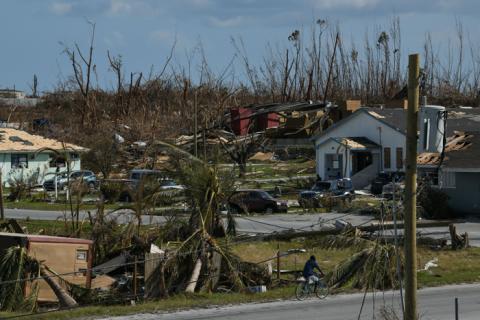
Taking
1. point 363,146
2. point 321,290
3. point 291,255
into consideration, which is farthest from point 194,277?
point 363,146

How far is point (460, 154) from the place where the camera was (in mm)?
47625

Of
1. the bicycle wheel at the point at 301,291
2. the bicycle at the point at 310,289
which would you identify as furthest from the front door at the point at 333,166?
the bicycle wheel at the point at 301,291

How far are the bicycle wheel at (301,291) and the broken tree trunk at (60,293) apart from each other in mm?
6242

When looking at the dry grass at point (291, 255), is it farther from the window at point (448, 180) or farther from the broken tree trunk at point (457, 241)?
the window at point (448, 180)

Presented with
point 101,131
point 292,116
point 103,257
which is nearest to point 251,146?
point 292,116

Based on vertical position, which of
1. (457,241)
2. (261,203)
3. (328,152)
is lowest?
(457,241)

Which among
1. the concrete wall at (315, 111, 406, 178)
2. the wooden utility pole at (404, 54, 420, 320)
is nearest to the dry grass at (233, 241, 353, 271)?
the wooden utility pole at (404, 54, 420, 320)

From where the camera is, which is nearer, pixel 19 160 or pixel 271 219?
pixel 271 219

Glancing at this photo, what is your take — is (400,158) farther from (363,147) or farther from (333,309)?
→ (333,309)

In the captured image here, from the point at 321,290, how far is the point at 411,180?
13.2m

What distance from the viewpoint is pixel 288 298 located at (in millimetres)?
25625

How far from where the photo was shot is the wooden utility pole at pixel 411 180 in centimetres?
1255

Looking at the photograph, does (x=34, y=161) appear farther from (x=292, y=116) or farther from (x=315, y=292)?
(x=315, y=292)

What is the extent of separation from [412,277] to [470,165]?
113 ft
